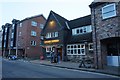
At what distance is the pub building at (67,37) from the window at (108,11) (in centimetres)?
750

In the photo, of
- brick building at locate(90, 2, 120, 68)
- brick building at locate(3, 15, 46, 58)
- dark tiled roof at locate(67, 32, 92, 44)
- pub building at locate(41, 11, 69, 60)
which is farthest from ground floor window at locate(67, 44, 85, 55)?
brick building at locate(3, 15, 46, 58)

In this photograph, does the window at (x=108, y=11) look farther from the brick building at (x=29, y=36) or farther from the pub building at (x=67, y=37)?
the brick building at (x=29, y=36)

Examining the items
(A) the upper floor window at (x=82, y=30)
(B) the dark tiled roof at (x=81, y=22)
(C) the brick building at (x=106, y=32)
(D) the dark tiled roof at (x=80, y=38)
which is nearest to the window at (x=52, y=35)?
(B) the dark tiled roof at (x=81, y=22)

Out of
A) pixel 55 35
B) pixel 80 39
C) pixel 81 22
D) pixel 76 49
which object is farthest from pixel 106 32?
pixel 55 35

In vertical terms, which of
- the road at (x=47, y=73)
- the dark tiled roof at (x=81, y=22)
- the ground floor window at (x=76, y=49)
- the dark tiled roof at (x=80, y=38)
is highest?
the dark tiled roof at (x=81, y=22)

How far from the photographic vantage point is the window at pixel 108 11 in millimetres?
14445

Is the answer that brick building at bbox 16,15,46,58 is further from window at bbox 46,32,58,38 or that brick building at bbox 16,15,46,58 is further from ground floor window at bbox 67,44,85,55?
ground floor window at bbox 67,44,85,55

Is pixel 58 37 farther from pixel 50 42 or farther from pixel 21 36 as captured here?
pixel 21 36

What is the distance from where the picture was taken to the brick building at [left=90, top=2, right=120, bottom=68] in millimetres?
14177

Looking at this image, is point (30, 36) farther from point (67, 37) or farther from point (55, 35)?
point (67, 37)

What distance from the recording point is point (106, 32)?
14742 mm

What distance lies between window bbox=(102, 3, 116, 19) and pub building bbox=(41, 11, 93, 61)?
7.50 m

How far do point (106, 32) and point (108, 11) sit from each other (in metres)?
2.27

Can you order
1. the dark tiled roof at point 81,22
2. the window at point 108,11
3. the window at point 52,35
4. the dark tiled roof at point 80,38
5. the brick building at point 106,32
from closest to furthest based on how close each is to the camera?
the brick building at point 106,32 → the window at point 108,11 → the dark tiled roof at point 80,38 → the dark tiled roof at point 81,22 → the window at point 52,35
